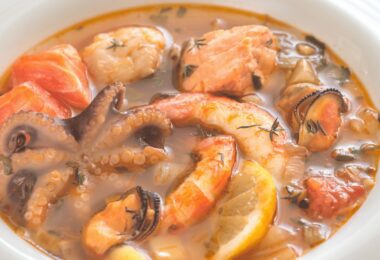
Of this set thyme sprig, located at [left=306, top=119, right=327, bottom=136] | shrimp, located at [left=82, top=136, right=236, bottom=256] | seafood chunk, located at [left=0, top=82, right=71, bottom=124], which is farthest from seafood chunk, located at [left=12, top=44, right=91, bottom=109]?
thyme sprig, located at [left=306, top=119, right=327, bottom=136]

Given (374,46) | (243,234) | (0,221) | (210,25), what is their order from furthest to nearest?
(210,25)
(374,46)
(0,221)
(243,234)

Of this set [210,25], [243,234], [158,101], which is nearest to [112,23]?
[210,25]

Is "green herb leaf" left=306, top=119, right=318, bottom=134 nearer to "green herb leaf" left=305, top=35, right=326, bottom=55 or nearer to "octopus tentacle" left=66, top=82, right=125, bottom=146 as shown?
"green herb leaf" left=305, top=35, right=326, bottom=55

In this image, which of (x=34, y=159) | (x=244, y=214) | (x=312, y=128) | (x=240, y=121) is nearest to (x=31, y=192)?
(x=34, y=159)

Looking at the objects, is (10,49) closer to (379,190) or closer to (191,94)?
(191,94)

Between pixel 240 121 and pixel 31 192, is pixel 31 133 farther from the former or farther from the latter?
pixel 240 121

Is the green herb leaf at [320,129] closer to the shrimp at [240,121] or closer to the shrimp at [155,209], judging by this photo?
the shrimp at [240,121]


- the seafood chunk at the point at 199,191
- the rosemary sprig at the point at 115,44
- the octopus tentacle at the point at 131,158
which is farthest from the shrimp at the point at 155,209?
the rosemary sprig at the point at 115,44
